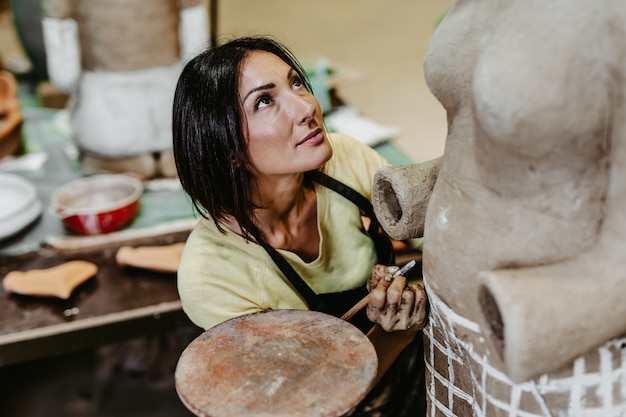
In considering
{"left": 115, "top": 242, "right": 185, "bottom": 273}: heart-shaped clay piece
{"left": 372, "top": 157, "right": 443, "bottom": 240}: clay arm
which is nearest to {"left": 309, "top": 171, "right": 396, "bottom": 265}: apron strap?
{"left": 372, "top": 157, "right": 443, "bottom": 240}: clay arm

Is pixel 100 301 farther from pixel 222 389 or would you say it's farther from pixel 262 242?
pixel 222 389

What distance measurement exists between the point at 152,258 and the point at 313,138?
3.15 feet

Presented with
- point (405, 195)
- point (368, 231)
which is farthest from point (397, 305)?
point (368, 231)

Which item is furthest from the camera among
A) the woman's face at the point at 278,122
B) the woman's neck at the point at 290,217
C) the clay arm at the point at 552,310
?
the woman's neck at the point at 290,217

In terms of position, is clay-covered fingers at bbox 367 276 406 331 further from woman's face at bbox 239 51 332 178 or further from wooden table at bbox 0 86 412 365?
wooden table at bbox 0 86 412 365

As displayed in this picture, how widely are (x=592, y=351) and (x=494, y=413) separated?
165 mm

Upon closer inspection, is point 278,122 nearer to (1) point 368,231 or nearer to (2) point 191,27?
(1) point 368,231

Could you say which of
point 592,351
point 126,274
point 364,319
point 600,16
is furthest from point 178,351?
point 600,16

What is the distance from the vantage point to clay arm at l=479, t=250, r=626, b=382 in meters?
0.78

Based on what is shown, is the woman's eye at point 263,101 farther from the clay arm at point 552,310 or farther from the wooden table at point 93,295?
the wooden table at point 93,295

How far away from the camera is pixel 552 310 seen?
2.59 feet

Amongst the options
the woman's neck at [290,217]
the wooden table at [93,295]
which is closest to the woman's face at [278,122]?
the woman's neck at [290,217]

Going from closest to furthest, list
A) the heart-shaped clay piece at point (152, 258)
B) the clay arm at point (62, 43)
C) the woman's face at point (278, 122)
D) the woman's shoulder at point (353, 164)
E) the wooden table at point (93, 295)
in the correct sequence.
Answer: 1. the woman's face at point (278, 122)
2. the woman's shoulder at point (353, 164)
3. the wooden table at point (93, 295)
4. the heart-shaped clay piece at point (152, 258)
5. the clay arm at point (62, 43)

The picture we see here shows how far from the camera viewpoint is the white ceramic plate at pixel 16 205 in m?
2.18
